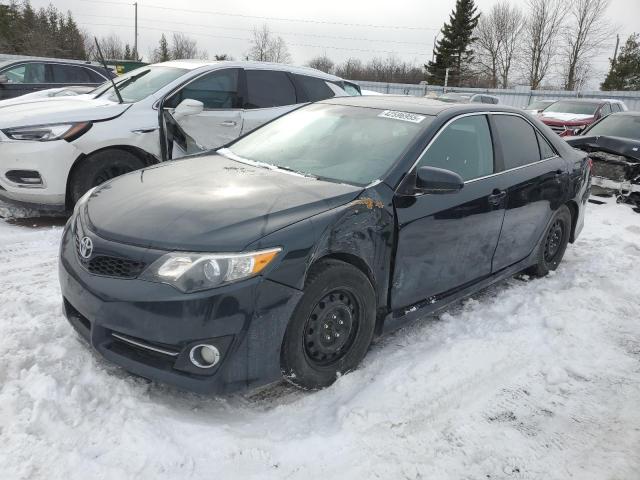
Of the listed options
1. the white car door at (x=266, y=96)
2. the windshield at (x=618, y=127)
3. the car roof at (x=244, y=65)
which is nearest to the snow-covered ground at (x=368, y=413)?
the white car door at (x=266, y=96)

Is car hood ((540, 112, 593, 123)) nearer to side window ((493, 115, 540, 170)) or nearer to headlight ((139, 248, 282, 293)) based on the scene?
side window ((493, 115, 540, 170))

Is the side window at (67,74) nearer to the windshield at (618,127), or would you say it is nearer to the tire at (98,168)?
the tire at (98,168)

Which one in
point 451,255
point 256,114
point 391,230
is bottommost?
point 451,255

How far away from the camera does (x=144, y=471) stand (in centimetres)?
A: 209

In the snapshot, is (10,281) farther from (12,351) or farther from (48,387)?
(48,387)

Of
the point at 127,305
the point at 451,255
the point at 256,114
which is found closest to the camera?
the point at 127,305

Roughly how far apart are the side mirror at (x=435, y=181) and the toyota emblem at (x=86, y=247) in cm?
183

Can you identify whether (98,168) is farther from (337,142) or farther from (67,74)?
(67,74)

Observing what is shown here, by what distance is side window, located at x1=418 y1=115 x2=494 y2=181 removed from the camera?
Result: 3.38m

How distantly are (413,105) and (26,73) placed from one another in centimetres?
1127

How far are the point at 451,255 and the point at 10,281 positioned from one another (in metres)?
3.23

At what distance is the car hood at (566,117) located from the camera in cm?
1415

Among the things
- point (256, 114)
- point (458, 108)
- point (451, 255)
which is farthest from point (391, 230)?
point (256, 114)

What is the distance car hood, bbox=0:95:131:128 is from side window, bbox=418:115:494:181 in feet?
12.0
